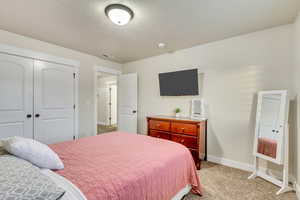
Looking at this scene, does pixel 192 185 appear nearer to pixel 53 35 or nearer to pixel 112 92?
pixel 53 35

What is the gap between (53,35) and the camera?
268cm

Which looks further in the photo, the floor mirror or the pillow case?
the floor mirror

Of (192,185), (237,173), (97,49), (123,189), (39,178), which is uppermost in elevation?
(97,49)

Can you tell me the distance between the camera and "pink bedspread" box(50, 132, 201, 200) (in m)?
1.00

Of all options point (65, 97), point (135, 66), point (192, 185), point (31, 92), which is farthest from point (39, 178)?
point (135, 66)

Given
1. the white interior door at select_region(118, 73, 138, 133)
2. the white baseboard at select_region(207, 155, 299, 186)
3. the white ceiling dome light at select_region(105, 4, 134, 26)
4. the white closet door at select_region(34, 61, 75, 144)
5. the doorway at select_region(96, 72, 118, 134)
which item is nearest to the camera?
the white ceiling dome light at select_region(105, 4, 134, 26)

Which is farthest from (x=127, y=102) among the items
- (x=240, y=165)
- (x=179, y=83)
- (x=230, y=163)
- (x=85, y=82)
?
(x=240, y=165)

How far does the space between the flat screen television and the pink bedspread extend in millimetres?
1630

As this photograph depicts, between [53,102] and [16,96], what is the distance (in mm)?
603

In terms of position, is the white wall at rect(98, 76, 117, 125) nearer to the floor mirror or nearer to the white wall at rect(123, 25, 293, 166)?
the white wall at rect(123, 25, 293, 166)

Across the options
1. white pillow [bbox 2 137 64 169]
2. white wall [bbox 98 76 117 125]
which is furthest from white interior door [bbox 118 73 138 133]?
white pillow [bbox 2 137 64 169]

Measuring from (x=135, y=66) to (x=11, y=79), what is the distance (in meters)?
2.73

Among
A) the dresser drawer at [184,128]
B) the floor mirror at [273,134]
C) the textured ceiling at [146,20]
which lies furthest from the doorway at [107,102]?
the floor mirror at [273,134]

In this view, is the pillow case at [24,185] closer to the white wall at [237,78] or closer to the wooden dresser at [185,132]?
the wooden dresser at [185,132]
